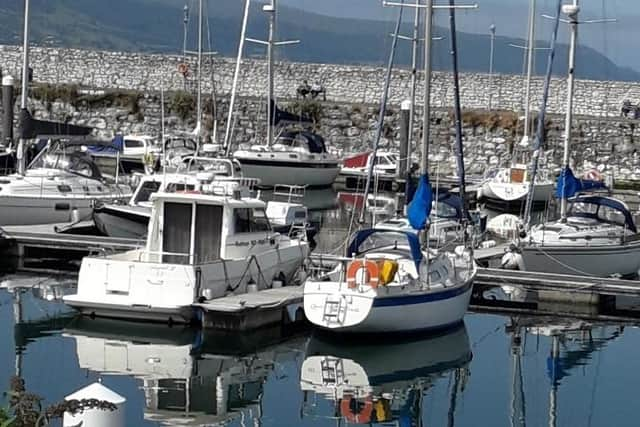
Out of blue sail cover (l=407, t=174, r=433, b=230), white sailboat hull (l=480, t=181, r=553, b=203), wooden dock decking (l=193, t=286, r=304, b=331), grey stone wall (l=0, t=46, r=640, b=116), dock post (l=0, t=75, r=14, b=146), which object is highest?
grey stone wall (l=0, t=46, r=640, b=116)

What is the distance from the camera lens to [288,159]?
3434 cm

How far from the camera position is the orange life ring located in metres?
41.2

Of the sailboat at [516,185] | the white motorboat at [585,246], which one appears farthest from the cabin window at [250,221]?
the sailboat at [516,185]

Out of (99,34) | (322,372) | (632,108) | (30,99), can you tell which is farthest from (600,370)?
(99,34)

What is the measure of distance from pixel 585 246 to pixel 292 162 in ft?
46.8

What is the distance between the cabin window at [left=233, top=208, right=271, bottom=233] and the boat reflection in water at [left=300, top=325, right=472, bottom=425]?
173 cm

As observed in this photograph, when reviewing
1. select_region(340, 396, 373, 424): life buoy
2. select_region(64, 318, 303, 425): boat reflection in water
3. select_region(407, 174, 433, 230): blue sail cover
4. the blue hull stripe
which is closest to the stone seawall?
select_region(407, 174, 433, 230): blue sail cover

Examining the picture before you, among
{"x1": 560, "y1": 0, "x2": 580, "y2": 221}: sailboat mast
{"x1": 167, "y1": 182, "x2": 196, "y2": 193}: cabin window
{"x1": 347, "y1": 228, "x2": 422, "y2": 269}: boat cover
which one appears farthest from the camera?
{"x1": 560, "y1": 0, "x2": 580, "y2": 221}: sailboat mast

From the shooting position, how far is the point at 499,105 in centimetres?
4088

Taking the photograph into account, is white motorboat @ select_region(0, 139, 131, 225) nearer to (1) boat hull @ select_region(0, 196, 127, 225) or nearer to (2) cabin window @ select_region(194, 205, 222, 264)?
(1) boat hull @ select_region(0, 196, 127, 225)

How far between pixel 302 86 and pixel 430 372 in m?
26.7

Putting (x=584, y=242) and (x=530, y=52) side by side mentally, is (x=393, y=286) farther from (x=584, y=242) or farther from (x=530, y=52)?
(x=530, y=52)

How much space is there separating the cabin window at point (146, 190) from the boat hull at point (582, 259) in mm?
6362

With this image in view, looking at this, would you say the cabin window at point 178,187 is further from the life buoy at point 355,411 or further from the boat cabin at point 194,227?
the life buoy at point 355,411
